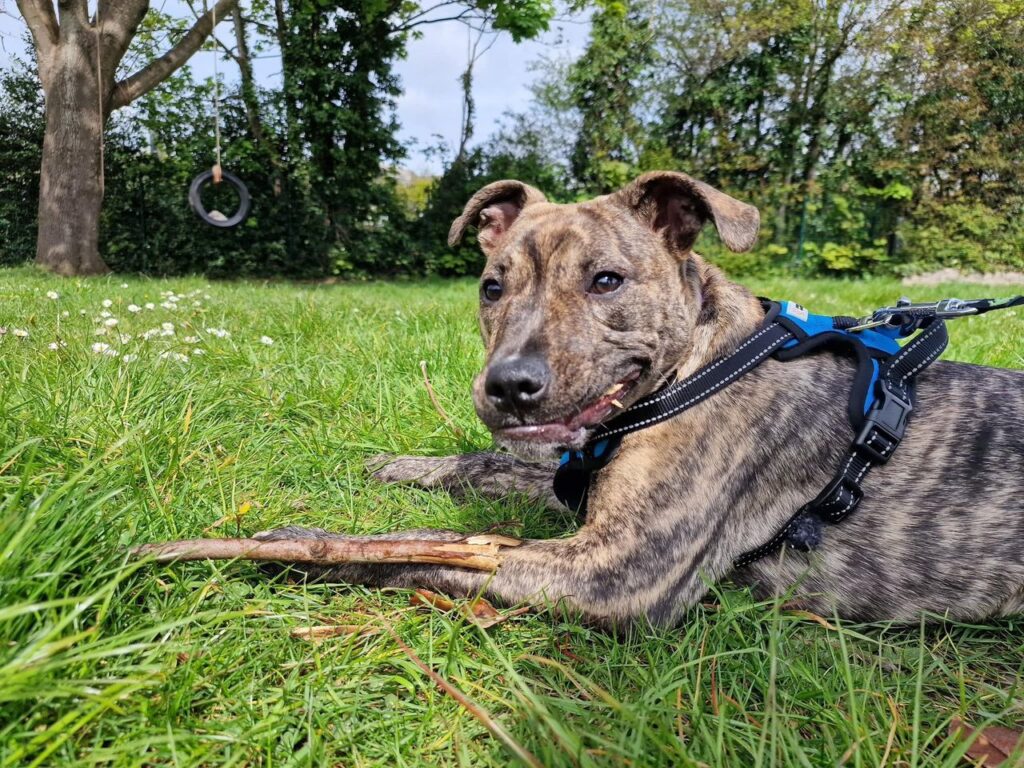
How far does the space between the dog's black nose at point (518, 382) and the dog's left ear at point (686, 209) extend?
98 cm

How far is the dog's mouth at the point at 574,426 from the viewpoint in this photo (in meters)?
2.24

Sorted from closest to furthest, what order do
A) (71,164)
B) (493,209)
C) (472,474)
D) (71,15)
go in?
1. (472,474)
2. (493,209)
3. (71,15)
4. (71,164)

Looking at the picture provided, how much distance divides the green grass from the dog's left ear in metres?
→ 1.37

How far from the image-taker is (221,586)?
78.9 inches

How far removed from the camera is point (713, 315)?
2666 millimetres

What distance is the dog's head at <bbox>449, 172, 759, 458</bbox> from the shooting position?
2.22m

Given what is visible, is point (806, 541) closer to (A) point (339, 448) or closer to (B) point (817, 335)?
(B) point (817, 335)

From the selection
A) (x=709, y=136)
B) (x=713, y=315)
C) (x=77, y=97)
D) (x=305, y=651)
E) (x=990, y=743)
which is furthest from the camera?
(x=709, y=136)

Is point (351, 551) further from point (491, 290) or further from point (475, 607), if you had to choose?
point (491, 290)

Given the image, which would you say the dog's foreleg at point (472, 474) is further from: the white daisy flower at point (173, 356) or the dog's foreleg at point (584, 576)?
the white daisy flower at point (173, 356)

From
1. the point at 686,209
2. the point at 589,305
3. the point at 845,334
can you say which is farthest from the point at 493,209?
the point at 845,334

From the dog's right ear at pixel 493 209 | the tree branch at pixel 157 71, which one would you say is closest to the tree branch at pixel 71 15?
the tree branch at pixel 157 71

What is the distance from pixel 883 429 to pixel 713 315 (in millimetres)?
755

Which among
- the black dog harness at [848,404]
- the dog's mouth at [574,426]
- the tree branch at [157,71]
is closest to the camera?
the dog's mouth at [574,426]
